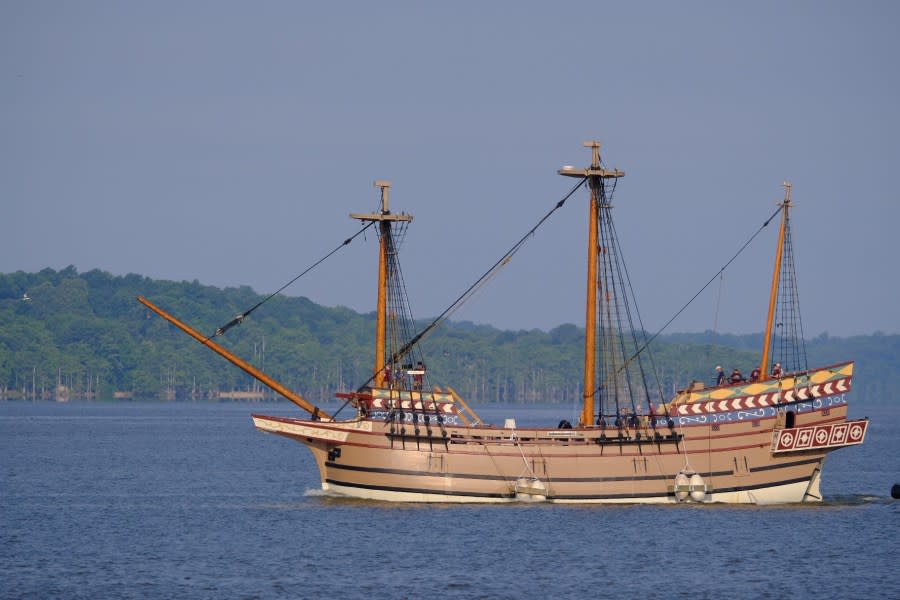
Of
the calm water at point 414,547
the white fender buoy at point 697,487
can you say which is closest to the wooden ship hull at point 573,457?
the white fender buoy at point 697,487

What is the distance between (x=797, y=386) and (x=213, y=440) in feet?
277

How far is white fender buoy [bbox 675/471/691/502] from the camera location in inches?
2685

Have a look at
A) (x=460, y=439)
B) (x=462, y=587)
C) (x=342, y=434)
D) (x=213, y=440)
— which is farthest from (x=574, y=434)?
(x=213, y=440)

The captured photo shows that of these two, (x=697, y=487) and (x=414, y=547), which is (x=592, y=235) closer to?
(x=697, y=487)

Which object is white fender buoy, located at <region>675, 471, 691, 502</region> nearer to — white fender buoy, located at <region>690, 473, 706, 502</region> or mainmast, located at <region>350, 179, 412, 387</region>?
white fender buoy, located at <region>690, 473, 706, 502</region>

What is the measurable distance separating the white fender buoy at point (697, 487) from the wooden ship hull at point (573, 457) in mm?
41

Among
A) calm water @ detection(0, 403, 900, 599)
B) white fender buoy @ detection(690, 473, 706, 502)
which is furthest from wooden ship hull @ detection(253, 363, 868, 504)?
calm water @ detection(0, 403, 900, 599)

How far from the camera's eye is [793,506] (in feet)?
229

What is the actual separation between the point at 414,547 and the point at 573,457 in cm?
1169

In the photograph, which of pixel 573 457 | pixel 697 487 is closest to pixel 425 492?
pixel 573 457

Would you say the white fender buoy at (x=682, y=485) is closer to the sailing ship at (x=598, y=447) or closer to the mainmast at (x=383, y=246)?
the sailing ship at (x=598, y=447)

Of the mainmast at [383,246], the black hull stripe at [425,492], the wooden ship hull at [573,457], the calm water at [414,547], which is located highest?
the mainmast at [383,246]

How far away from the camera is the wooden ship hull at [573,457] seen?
6756 cm

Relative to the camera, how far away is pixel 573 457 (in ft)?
221
